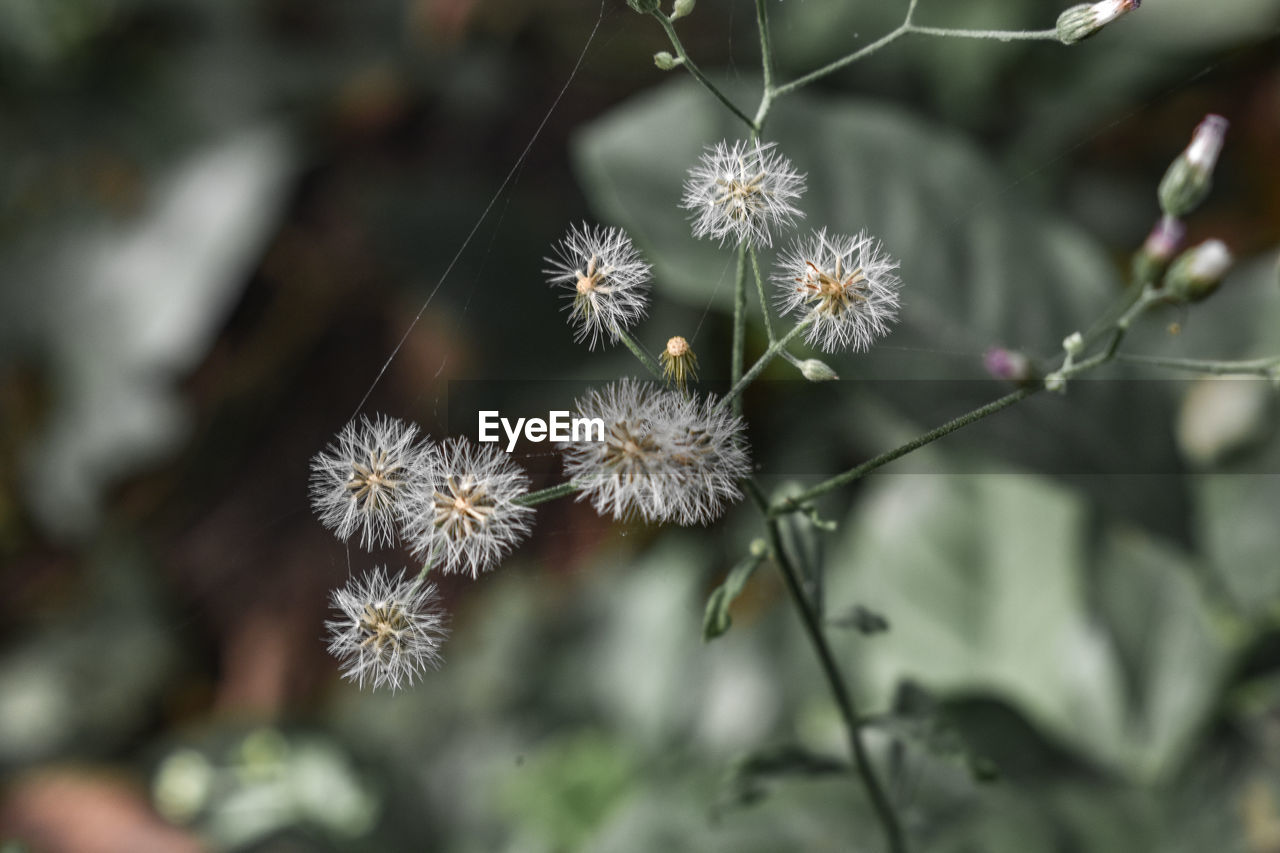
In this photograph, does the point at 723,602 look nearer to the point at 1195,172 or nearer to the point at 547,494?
the point at 547,494

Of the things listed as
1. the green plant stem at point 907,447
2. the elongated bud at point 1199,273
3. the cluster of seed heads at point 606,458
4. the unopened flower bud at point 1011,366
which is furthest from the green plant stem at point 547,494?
the elongated bud at point 1199,273

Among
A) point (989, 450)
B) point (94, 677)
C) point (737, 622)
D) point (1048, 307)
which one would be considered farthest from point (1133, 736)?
point (94, 677)

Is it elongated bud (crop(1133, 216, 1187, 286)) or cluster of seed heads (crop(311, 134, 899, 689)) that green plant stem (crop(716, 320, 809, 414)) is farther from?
elongated bud (crop(1133, 216, 1187, 286))

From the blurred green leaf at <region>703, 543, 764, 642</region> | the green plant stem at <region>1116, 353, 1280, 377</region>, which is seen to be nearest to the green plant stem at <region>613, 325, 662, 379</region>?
the blurred green leaf at <region>703, 543, 764, 642</region>

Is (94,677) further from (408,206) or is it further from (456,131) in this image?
(456,131)

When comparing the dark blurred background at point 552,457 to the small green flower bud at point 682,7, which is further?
the dark blurred background at point 552,457

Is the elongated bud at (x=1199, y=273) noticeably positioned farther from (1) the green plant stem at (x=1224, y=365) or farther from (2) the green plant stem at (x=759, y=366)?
(2) the green plant stem at (x=759, y=366)

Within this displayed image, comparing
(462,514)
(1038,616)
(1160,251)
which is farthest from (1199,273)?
(1038,616)
